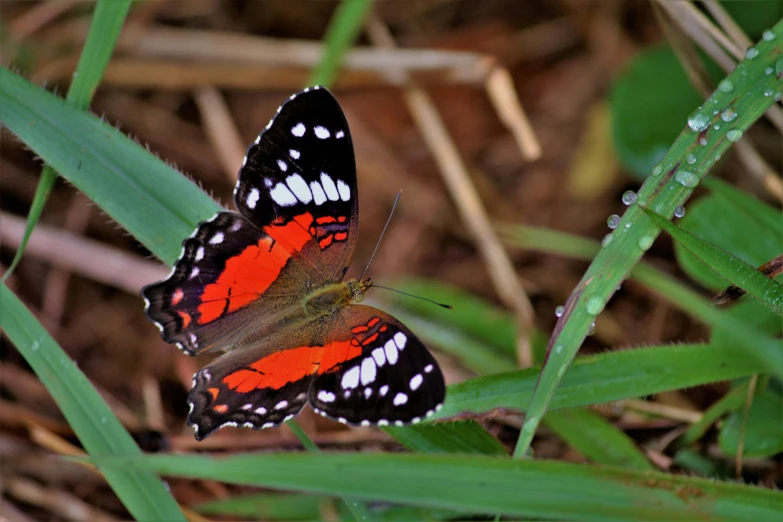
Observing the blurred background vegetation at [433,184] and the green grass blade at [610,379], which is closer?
the green grass blade at [610,379]

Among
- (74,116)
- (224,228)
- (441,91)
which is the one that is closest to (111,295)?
(74,116)

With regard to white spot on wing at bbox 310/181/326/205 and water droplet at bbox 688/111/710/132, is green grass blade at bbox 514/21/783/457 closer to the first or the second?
water droplet at bbox 688/111/710/132

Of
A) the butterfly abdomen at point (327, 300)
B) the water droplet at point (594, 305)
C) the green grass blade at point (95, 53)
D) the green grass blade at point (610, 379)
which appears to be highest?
the green grass blade at point (95, 53)

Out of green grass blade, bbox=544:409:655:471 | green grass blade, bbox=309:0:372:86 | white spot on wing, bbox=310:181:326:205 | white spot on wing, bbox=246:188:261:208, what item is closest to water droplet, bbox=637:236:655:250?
green grass blade, bbox=544:409:655:471

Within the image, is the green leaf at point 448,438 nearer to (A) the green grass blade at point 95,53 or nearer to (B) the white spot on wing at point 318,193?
(B) the white spot on wing at point 318,193

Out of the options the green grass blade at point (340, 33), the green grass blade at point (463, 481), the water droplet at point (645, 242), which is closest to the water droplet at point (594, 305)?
the water droplet at point (645, 242)

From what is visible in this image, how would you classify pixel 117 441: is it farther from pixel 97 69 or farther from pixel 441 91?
pixel 441 91
